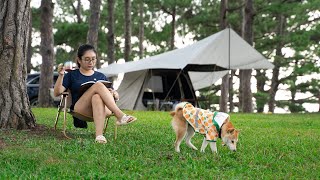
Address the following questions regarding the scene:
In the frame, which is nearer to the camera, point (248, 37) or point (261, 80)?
point (248, 37)

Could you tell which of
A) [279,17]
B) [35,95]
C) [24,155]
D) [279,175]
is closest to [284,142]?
[279,175]

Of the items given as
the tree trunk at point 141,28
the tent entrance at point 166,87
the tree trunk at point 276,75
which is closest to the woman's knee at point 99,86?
the tent entrance at point 166,87

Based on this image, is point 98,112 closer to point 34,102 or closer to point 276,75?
point 34,102

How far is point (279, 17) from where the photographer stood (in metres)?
21.0

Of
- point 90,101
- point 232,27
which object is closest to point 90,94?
point 90,101

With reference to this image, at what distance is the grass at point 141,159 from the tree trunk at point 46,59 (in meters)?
7.75

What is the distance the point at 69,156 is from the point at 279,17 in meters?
19.1

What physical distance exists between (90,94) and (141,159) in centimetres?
117

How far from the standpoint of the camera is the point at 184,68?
12695 millimetres

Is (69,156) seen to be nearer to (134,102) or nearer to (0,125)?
(0,125)

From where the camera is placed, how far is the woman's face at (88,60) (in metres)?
4.50

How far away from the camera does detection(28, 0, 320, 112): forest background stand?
16453mm

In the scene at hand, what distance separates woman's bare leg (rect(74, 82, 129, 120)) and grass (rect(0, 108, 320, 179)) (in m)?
0.28

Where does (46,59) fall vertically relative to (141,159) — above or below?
above
